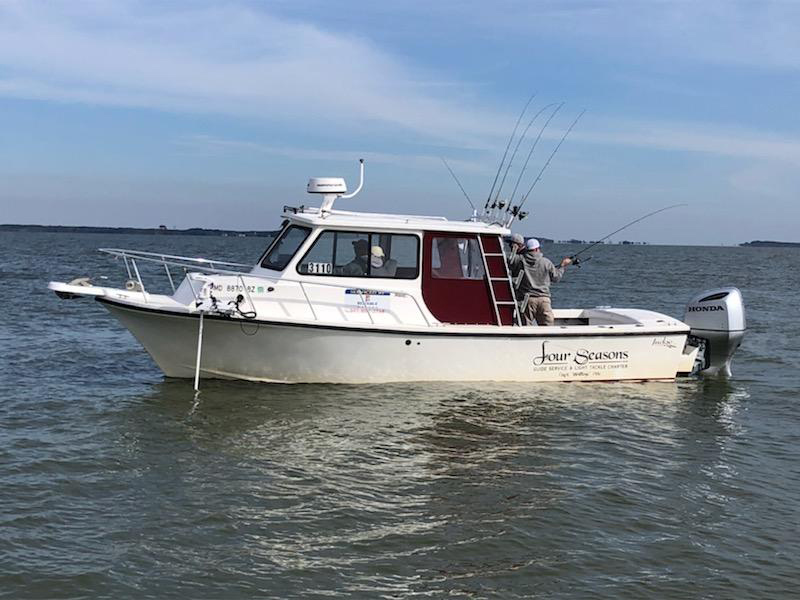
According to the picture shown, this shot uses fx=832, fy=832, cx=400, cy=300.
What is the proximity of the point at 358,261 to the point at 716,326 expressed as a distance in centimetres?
555

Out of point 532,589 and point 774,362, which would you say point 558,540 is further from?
point 774,362

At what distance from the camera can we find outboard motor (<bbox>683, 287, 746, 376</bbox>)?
41.1ft

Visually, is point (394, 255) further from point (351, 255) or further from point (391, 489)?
point (391, 489)

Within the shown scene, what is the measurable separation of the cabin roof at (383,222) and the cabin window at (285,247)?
0.44 feet

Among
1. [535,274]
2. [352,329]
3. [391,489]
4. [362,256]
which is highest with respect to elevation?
[362,256]

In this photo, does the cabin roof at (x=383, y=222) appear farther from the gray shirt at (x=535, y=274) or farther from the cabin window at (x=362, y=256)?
the gray shirt at (x=535, y=274)

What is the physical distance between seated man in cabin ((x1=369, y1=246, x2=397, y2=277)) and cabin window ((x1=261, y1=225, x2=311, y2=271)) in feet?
3.10

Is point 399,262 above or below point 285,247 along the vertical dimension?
below

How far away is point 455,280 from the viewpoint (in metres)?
11.5

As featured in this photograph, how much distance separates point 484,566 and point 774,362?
11650mm

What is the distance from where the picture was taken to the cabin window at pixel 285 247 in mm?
11367

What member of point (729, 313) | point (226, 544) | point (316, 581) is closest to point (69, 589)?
point (226, 544)

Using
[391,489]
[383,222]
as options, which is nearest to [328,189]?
[383,222]

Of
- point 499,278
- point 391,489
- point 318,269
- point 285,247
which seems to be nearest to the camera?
point 391,489
